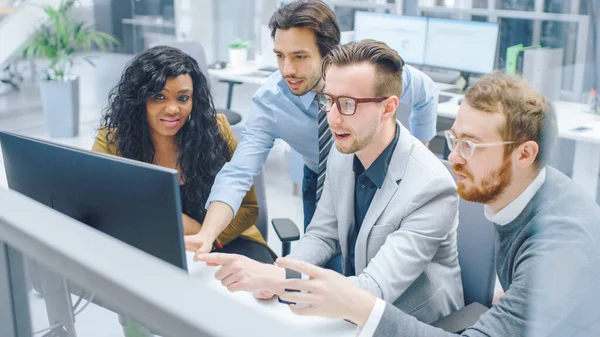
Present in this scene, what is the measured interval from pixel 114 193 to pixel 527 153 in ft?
2.22

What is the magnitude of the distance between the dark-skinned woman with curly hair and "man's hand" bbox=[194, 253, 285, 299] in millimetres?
436

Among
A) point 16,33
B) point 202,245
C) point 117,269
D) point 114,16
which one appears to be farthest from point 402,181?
point 114,16

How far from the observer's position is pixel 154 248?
3.49ft

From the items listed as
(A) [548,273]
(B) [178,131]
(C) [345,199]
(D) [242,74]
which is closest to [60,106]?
(D) [242,74]

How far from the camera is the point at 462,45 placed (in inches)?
134

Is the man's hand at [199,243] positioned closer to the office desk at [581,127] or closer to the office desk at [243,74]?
the office desk at [581,127]

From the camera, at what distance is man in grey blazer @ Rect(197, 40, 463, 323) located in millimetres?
1257

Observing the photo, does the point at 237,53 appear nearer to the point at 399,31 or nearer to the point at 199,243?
the point at 399,31

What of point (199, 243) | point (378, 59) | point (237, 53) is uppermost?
point (378, 59)

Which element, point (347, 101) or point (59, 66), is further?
point (59, 66)

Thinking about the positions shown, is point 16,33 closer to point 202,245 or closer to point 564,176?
point 202,245

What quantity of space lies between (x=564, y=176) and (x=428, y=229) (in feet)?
0.96

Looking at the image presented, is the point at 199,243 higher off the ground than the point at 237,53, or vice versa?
the point at 237,53

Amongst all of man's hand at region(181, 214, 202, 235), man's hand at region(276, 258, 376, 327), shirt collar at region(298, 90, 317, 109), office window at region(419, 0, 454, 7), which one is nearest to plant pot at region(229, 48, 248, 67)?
office window at region(419, 0, 454, 7)
